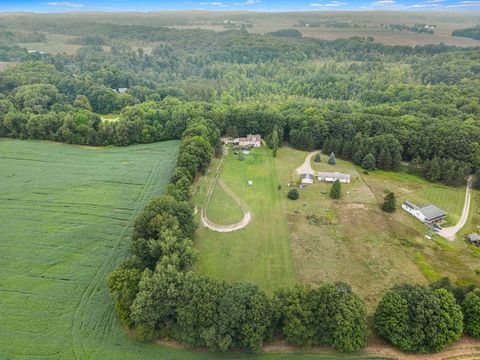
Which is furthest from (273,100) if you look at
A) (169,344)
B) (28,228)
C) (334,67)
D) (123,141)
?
(169,344)

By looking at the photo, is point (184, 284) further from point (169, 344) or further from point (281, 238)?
point (281, 238)

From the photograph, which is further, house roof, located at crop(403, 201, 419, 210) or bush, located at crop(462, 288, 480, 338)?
house roof, located at crop(403, 201, 419, 210)

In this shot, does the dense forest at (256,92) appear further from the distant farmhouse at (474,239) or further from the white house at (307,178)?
the distant farmhouse at (474,239)

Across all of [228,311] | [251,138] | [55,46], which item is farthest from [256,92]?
[55,46]

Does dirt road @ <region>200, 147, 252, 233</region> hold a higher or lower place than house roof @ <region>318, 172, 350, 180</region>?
lower

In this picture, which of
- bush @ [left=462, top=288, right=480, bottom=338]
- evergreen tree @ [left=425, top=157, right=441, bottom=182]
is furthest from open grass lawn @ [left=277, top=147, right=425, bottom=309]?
evergreen tree @ [left=425, top=157, right=441, bottom=182]

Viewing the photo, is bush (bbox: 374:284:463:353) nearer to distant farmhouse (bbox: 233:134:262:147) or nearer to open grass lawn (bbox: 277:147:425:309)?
open grass lawn (bbox: 277:147:425:309)

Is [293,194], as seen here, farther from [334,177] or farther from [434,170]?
[434,170]
